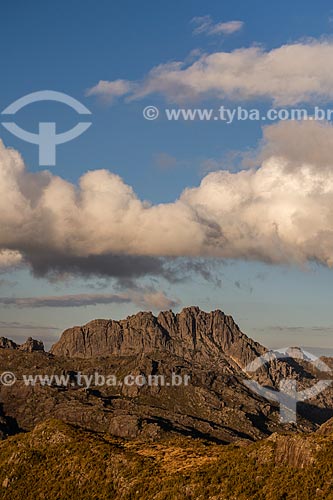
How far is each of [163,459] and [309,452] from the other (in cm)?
4938

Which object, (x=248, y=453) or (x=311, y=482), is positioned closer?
(x=311, y=482)

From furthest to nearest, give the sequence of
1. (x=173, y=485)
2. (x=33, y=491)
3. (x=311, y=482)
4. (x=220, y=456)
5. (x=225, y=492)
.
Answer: (x=33, y=491) < (x=220, y=456) < (x=173, y=485) < (x=225, y=492) < (x=311, y=482)

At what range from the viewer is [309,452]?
493ft

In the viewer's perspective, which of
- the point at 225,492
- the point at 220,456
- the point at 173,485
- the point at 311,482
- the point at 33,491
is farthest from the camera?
the point at 33,491

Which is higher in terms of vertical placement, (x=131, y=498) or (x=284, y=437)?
(x=284, y=437)

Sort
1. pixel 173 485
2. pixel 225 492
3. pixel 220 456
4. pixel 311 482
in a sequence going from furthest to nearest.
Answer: pixel 220 456 < pixel 173 485 < pixel 225 492 < pixel 311 482

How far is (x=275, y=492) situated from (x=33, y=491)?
82.0m

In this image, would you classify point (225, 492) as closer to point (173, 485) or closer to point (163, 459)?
point (173, 485)

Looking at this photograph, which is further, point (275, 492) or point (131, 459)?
point (131, 459)

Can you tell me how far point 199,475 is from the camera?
16138 cm

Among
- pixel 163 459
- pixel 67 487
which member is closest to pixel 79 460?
pixel 67 487

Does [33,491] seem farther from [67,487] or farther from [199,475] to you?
[199,475]

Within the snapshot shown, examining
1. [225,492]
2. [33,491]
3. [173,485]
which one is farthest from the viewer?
[33,491]


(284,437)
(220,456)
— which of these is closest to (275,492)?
(284,437)
